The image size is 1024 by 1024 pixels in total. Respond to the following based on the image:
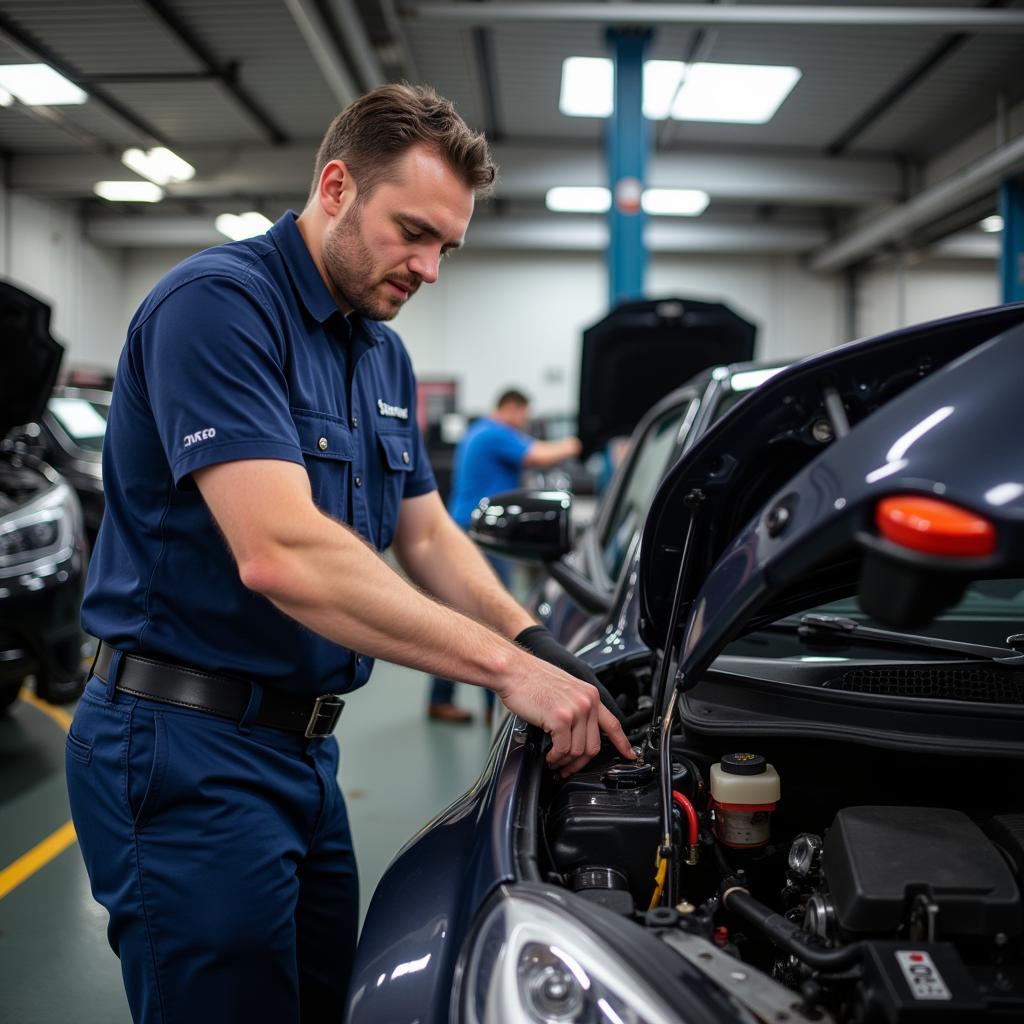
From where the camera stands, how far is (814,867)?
1.26m

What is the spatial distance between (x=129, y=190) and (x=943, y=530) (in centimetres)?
1328

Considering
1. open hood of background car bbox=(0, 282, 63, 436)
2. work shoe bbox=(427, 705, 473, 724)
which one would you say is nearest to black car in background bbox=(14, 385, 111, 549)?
open hood of background car bbox=(0, 282, 63, 436)

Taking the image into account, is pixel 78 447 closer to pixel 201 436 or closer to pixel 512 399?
pixel 512 399

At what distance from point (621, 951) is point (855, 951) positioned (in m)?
0.28

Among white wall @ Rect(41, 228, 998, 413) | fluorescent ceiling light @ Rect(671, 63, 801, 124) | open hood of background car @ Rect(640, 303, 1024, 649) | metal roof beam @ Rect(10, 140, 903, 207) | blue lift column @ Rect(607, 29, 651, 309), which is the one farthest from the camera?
white wall @ Rect(41, 228, 998, 413)

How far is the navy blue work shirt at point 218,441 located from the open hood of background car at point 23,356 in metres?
2.83

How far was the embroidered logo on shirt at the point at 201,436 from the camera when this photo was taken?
Answer: 1.22m

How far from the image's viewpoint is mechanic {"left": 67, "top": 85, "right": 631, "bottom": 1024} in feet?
4.04

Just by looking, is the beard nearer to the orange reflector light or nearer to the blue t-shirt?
the orange reflector light

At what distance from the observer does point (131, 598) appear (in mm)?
1377

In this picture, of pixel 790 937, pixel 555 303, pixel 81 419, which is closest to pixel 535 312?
pixel 555 303

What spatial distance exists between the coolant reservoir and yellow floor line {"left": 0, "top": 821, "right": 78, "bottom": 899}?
94.2 inches

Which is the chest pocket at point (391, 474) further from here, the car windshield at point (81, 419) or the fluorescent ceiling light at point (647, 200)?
the fluorescent ceiling light at point (647, 200)

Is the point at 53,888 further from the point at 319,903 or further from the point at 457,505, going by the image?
the point at 457,505
